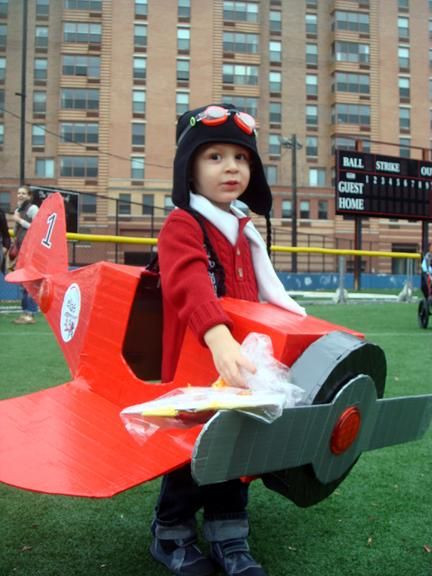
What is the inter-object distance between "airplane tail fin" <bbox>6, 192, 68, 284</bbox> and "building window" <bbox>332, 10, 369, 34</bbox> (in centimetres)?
3146

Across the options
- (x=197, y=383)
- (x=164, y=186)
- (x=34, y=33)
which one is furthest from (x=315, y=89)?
(x=197, y=383)

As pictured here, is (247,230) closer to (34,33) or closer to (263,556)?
(263,556)

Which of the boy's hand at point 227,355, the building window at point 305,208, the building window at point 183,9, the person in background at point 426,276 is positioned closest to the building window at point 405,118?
the building window at point 305,208

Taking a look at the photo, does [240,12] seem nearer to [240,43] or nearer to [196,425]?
[240,43]

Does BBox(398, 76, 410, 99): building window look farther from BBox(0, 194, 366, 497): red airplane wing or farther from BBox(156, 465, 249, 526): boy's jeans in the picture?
BBox(156, 465, 249, 526): boy's jeans

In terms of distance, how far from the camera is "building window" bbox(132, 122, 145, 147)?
27.9 m

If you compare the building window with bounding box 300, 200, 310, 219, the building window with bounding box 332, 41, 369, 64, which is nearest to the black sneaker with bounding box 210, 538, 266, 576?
the building window with bounding box 300, 200, 310, 219

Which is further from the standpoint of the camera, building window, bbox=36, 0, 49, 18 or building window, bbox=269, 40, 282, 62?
building window, bbox=269, 40, 282, 62

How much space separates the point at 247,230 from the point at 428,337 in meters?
4.41

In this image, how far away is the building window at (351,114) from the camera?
1166 inches

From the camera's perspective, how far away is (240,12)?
95.2 feet

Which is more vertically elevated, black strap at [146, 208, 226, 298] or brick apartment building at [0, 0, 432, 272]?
brick apartment building at [0, 0, 432, 272]

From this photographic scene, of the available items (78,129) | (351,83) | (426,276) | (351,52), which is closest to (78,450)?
(426,276)

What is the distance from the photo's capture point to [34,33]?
2781 centimetres
